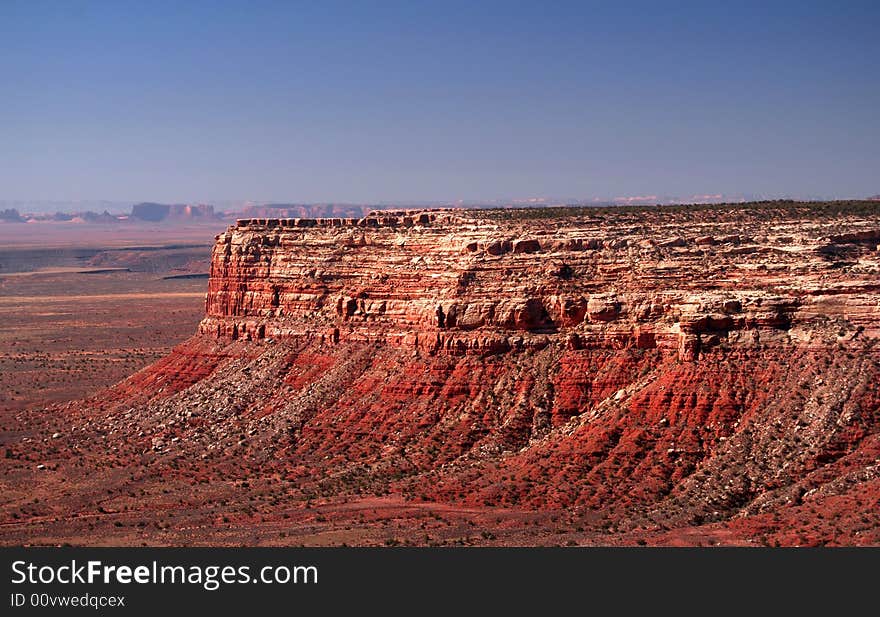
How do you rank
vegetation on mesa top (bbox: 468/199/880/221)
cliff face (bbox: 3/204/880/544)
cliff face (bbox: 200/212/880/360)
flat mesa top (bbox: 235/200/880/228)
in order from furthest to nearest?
1. vegetation on mesa top (bbox: 468/199/880/221)
2. flat mesa top (bbox: 235/200/880/228)
3. cliff face (bbox: 200/212/880/360)
4. cliff face (bbox: 3/204/880/544)

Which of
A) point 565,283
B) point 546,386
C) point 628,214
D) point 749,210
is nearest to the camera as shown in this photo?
point 546,386

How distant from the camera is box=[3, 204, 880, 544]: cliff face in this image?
49469 mm

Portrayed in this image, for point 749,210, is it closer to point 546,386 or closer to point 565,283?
point 565,283

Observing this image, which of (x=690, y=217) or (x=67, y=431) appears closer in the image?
(x=690, y=217)

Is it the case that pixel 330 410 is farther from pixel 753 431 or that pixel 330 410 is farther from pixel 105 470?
pixel 753 431

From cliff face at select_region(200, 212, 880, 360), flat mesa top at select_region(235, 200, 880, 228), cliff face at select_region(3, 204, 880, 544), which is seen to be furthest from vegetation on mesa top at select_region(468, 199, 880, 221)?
cliff face at select_region(200, 212, 880, 360)

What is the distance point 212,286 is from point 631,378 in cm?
2962

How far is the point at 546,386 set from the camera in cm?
5866

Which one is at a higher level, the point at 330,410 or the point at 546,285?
the point at 546,285

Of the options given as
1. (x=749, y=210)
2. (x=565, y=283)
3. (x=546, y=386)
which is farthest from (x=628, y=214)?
(x=546, y=386)

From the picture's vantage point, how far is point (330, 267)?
6994 cm

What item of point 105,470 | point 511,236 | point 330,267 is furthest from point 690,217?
point 105,470

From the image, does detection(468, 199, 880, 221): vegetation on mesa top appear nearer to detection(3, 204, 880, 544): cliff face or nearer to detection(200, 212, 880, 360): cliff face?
detection(3, 204, 880, 544): cliff face

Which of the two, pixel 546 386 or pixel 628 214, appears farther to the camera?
pixel 628 214
